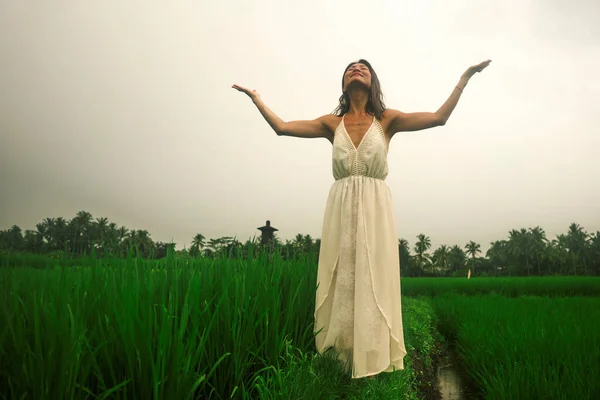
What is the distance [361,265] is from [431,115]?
1143 mm

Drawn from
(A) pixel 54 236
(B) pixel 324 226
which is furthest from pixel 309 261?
(A) pixel 54 236

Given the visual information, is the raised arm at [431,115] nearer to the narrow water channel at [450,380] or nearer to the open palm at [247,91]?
the open palm at [247,91]

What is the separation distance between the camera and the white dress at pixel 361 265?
229cm

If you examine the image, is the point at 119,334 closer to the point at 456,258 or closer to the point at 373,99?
the point at 373,99

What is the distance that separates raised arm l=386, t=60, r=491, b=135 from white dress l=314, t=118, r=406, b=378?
0.52 feet

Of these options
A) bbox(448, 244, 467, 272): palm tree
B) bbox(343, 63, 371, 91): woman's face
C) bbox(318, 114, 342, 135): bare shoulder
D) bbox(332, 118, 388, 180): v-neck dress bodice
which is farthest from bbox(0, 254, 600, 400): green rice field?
bbox(448, 244, 467, 272): palm tree

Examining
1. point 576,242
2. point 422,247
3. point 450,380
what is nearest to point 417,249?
point 422,247

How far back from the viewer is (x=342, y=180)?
2611 millimetres

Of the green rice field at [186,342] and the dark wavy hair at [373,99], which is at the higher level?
the dark wavy hair at [373,99]

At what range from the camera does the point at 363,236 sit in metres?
2.41

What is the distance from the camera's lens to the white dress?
229 cm

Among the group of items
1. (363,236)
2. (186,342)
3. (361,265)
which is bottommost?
(186,342)

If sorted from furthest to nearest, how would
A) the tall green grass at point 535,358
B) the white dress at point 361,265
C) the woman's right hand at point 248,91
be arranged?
the woman's right hand at point 248,91 < the tall green grass at point 535,358 < the white dress at point 361,265

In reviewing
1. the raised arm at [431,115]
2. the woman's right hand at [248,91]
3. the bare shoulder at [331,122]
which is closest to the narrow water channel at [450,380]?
the raised arm at [431,115]
